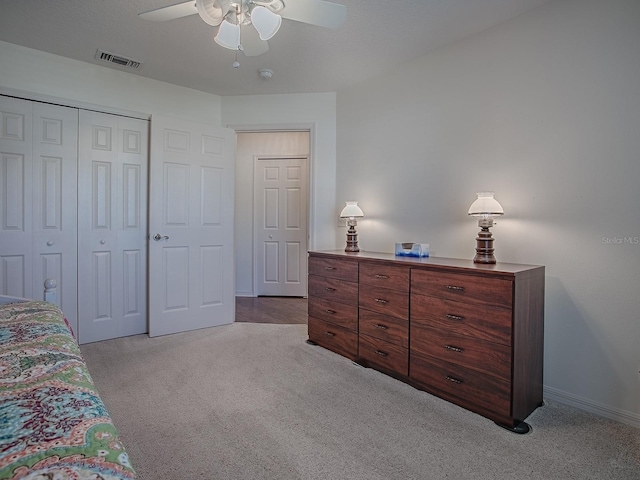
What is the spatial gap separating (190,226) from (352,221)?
61.8 inches

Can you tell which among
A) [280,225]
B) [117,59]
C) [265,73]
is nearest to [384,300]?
[265,73]

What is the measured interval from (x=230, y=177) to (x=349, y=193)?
1249 mm

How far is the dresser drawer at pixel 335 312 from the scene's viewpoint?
2.80m

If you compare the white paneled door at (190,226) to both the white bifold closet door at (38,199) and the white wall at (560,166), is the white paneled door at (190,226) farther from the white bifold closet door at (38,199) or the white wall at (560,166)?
the white wall at (560,166)

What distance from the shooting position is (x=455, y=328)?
6.88ft

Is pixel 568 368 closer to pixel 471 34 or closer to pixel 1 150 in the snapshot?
pixel 471 34

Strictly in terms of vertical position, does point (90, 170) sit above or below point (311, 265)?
above

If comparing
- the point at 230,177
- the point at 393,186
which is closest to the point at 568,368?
the point at 393,186

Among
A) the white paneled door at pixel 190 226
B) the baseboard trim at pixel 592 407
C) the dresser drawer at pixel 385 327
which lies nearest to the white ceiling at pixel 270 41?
the white paneled door at pixel 190 226

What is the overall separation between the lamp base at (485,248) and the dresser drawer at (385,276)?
1.48 feet

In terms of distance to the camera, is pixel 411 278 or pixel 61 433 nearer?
A: pixel 61 433

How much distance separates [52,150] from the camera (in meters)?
2.99

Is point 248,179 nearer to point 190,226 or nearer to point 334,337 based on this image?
point 190,226

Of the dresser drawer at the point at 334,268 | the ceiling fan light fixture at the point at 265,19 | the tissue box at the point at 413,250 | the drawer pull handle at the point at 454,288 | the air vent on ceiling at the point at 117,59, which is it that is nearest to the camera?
the ceiling fan light fixture at the point at 265,19
